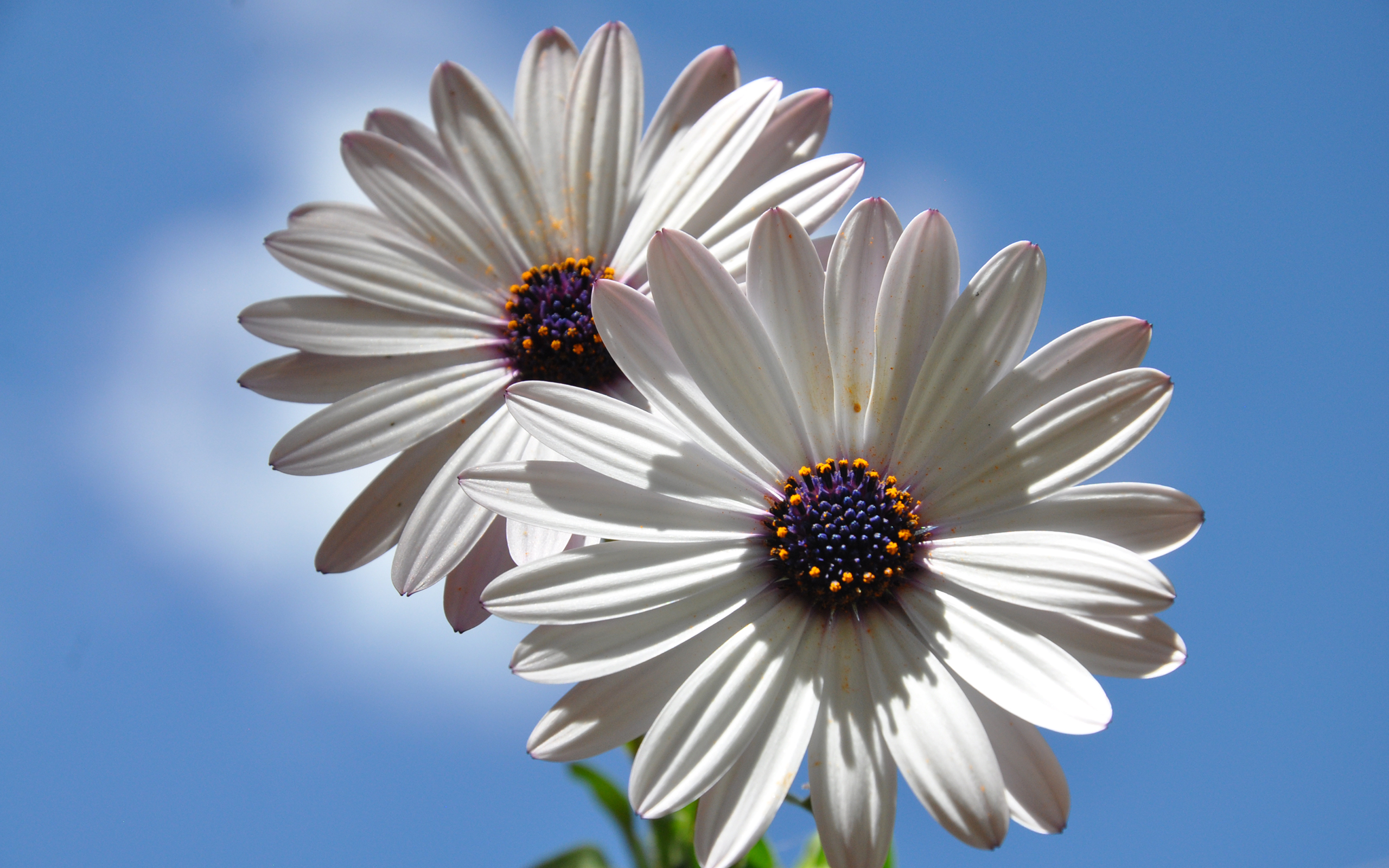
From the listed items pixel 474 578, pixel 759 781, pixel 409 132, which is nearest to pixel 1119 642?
pixel 759 781

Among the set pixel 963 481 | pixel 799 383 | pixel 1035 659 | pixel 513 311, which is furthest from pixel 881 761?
pixel 513 311

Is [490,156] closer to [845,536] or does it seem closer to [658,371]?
[658,371]

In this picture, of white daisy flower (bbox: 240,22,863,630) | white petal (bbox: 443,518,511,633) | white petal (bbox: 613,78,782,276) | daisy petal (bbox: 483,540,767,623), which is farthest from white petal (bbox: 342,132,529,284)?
daisy petal (bbox: 483,540,767,623)

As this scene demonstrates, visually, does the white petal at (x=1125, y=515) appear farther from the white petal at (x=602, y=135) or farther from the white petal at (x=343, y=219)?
the white petal at (x=343, y=219)

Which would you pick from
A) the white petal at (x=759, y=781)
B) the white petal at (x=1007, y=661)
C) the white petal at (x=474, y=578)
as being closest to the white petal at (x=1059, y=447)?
the white petal at (x=1007, y=661)

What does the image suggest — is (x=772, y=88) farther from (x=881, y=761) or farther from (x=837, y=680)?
(x=881, y=761)

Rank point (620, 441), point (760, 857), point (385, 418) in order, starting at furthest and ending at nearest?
point (760, 857)
point (385, 418)
point (620, 441)

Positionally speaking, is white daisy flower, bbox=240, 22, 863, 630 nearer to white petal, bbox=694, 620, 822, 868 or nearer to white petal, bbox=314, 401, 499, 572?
white petal, bbox=314, 401, 499, 572
